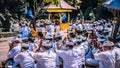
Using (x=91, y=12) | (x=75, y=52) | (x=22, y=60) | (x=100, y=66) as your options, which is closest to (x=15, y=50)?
(x=22, y=60)

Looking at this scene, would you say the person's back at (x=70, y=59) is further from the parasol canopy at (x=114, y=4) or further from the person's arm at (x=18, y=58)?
the parasol canopy at (x=114, y=4)

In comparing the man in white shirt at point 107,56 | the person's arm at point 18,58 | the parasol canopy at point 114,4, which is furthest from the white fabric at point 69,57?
the parasol canopy at point 114,4

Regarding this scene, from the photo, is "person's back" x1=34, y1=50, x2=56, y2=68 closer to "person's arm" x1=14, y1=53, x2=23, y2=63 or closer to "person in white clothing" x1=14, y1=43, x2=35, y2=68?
"person in white clothing" x1=14, y1=43, x2=35, y2=68

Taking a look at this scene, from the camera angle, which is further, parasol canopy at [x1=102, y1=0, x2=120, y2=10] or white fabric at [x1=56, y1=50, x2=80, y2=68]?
parasol canopy at [x1=102, y1=0, x2=120, y2=10]

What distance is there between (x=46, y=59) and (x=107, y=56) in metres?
1.60

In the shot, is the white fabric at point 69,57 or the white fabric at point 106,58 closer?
the white fabric at point 106,58

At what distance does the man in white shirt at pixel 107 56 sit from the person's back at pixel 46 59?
1165mm

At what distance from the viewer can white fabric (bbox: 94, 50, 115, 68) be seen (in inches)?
374

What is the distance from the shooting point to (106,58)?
376 inches

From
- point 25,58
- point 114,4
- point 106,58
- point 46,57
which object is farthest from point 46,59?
point 114,4

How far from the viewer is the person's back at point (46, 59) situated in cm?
964

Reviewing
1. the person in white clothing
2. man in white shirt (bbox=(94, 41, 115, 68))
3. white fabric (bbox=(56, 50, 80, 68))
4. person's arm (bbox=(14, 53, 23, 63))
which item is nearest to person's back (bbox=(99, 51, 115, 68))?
man in white shirt (bbox=(94, 41, 115, 68))

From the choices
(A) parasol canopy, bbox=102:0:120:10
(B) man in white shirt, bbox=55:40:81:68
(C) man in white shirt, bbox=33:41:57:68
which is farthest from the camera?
(A) parasol canopy, bbox=102:0:120:10

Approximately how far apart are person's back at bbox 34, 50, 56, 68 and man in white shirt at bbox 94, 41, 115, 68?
116cm
